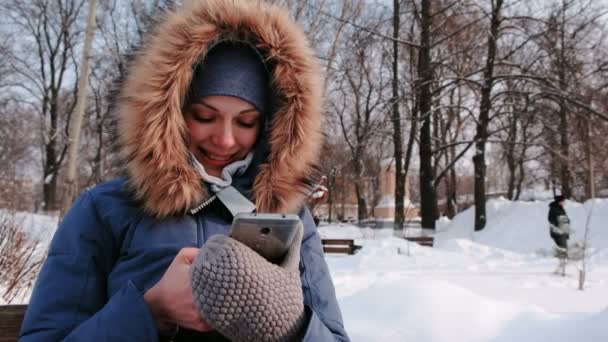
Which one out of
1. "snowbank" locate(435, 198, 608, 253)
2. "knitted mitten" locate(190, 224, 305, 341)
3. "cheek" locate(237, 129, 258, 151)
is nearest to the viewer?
"knitted mitten" locate(190, 224, 305, 341)

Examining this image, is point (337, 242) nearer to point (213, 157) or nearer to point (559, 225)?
point (559, 225)

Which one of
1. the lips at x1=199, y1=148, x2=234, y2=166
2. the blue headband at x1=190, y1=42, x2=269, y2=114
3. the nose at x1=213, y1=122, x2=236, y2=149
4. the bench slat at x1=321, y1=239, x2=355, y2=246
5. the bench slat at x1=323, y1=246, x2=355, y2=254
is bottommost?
the bench slat at x1=323, y1=246, x2=355, y2=254

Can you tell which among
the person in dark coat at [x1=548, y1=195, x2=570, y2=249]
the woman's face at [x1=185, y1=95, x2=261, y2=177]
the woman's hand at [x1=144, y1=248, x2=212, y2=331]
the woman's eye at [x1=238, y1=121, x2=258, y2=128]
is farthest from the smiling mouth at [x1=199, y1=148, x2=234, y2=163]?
the person in dark coat at [x1=548, y1=195, x2=570, y2=249]

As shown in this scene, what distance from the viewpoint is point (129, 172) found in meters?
1.32

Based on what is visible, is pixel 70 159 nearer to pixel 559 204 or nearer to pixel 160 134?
pixel 160 134

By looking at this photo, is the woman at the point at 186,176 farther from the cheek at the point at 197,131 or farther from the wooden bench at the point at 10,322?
the wooden bench at the point at 10,322

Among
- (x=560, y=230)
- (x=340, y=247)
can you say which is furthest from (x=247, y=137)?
(x=340, y=247)

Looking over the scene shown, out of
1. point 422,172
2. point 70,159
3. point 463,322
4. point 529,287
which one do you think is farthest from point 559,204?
point 70,159

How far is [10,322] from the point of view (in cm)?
209

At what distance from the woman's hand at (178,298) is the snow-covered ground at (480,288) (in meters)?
2.62

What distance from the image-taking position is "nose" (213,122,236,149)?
1334 millimetres

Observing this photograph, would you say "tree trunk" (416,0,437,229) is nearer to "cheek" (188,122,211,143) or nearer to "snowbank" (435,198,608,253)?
"snowbank" (435,198,608,253)

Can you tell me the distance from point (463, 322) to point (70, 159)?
7.71 meters

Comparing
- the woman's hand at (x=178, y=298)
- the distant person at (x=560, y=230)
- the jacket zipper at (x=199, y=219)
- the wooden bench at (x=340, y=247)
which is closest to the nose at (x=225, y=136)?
the jacket zipper at (x=199, y=219)
